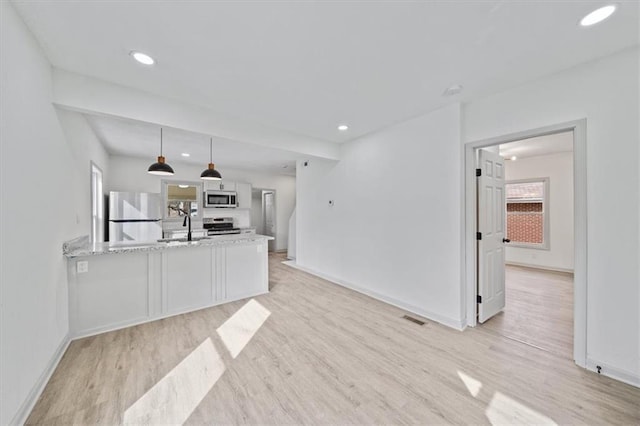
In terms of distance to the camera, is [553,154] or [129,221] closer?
[129,221]

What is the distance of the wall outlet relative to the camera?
8.79ft

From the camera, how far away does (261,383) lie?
78.5 inches

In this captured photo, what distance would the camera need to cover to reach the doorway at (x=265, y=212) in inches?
320

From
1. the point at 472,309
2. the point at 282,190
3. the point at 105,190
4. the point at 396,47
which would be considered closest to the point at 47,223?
the point at 396,47

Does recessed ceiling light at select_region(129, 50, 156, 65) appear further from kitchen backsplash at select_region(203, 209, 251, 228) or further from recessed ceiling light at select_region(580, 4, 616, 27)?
kitchen backsplash at select_region(203, 209, 251, 228)

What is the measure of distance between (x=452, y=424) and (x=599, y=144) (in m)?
2.53

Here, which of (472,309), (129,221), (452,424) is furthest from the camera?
(129,221)

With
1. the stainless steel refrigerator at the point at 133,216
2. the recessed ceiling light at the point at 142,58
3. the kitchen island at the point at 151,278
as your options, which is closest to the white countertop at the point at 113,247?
the kitchen island at the point at 151,278

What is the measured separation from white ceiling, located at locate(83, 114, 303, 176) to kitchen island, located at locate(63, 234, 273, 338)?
154cm

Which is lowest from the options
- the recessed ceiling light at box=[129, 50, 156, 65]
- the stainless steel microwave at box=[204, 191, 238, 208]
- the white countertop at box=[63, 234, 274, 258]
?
the white countertop at box=[63, 234, 274, 258]

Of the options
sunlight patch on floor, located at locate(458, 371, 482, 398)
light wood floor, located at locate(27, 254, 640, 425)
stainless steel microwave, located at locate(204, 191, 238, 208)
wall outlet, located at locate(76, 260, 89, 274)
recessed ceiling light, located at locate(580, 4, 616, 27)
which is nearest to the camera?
recessed ceiling light, located at locate(580, 4, 616, 27)

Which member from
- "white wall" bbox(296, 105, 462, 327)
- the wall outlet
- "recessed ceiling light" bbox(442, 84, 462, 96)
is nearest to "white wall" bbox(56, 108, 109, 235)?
the wall outlet

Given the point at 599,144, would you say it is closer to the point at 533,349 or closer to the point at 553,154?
the point at 533,349

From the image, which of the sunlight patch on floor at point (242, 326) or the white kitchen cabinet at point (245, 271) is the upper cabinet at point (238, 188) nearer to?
the white kitchen cabinet at point (245, 271)
